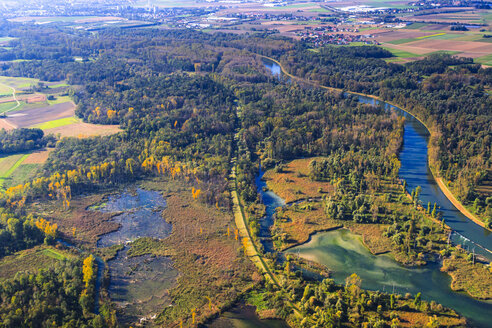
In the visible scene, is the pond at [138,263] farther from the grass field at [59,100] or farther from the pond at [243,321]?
the grass field at [59,100]

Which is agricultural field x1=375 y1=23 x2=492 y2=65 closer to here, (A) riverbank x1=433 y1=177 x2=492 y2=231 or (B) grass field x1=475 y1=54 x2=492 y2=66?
(B) grass field x1=475 y1=54 x2=492 y2=66

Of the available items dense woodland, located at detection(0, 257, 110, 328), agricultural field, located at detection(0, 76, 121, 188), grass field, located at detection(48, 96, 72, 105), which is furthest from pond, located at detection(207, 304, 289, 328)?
Result: grass field, located at detection(48, 96, 72, 105)

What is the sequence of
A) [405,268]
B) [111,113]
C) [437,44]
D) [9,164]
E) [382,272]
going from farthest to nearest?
[437,44] → [111,113] → [9,164] → [405,268] → [382,272]

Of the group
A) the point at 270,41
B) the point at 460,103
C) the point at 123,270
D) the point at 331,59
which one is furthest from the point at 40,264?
the point at 270,41

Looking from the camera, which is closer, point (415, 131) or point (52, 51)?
point (415, 131)

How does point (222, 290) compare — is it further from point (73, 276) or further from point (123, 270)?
point (73, 276)

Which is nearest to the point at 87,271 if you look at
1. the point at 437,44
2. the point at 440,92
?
the point at 440,92

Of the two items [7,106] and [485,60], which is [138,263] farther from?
[485,60]
